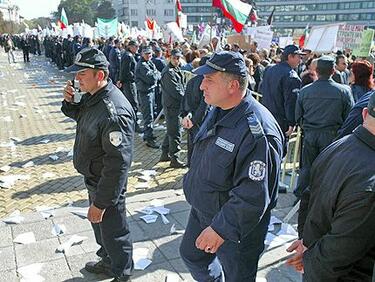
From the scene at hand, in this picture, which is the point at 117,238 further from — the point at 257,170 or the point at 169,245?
the point at 257,170

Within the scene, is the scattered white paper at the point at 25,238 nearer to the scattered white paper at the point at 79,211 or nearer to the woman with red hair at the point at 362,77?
the scattered white paper at the point at 79,211

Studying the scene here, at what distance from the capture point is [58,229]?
174 inches

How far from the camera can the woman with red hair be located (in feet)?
14.6

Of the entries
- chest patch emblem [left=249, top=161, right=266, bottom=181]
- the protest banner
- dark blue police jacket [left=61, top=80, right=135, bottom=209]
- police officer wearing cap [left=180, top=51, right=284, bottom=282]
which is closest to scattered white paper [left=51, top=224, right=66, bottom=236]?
dark blue police jacket [left=61, top=80, right=135, bottom=209]

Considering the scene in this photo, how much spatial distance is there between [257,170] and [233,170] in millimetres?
191

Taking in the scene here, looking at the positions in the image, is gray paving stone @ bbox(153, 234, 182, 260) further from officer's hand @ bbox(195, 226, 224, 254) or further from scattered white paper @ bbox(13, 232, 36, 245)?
officer's hand @ bbox(195, 226, 224, 254)

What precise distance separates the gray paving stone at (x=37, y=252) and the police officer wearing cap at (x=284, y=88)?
3.68 metres

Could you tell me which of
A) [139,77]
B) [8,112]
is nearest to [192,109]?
[139,77]

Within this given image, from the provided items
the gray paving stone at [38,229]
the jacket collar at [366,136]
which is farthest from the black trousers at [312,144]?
the gray paving stone at [38,229]

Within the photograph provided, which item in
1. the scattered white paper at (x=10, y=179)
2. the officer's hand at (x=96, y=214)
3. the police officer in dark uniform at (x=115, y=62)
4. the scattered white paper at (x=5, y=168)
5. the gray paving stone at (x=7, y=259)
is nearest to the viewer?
the officer's hand at (x=96, y=214)

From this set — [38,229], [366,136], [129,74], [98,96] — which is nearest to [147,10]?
[129,74]

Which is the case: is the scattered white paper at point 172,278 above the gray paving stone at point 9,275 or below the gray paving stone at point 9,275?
below

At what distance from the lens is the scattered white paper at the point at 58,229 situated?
4343mm

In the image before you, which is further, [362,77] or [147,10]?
[147,10]
